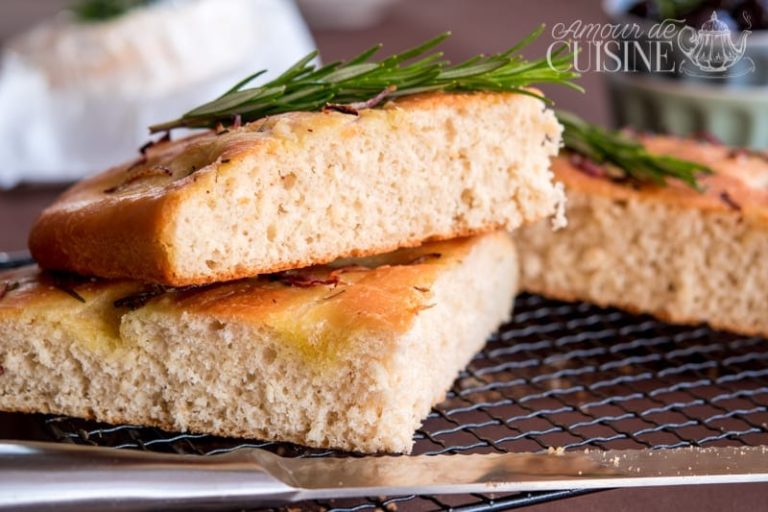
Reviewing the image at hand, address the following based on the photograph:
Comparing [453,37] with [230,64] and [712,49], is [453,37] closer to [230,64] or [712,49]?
[230,64]

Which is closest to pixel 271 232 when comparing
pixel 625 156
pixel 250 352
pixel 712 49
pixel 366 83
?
pixel 250 352

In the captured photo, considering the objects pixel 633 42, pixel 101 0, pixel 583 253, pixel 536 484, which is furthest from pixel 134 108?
pixel 536 484

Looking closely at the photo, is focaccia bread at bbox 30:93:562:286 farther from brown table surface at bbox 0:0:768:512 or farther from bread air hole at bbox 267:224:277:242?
brown table surface at bbox 0:0:768:512

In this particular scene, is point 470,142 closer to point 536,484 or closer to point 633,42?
point 536,484

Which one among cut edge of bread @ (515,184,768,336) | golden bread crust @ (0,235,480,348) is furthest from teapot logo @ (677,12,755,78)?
golden bread crust @ (0,235,480,348)

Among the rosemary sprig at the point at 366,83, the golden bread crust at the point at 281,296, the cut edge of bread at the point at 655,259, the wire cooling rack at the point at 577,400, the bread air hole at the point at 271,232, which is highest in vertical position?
the rosemary sprig at the point at 366,83

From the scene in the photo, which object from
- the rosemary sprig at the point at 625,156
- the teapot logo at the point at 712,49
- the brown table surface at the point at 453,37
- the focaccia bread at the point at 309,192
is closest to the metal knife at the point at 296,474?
the focaccia bread at the point at 309,192

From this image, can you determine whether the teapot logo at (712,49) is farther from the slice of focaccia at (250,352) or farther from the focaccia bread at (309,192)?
the slice of focaccia at (250,352)
